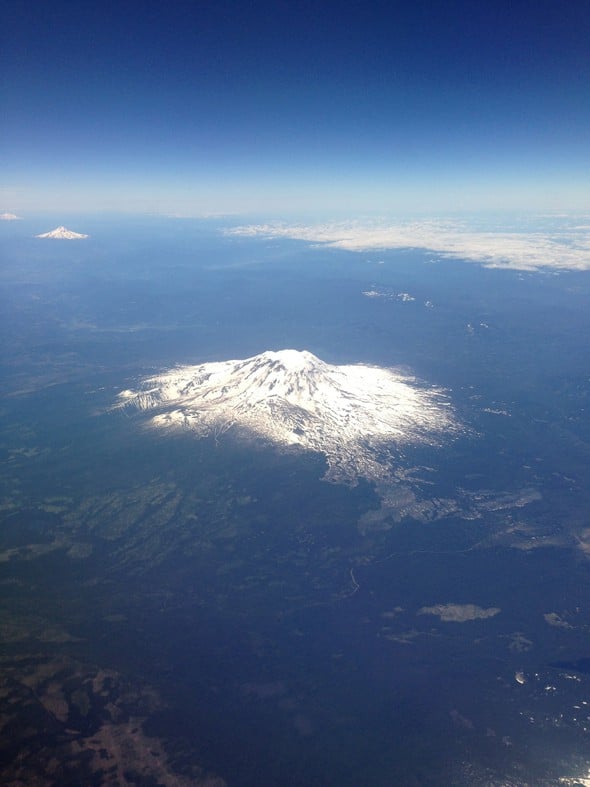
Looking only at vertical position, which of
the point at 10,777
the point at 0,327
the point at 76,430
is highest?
the point at 0,327

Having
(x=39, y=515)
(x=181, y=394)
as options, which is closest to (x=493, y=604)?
(x=39, y=515)

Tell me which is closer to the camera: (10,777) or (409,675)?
(10,777)

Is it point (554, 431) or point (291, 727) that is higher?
point (554, 431)

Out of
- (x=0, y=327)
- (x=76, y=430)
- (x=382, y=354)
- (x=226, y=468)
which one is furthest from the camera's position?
(x=0, y=327)

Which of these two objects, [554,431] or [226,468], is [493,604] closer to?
[226,468]

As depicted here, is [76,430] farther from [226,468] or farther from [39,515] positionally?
[226,468]

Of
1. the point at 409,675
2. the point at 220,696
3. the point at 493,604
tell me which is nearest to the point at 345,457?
the point at 493,604

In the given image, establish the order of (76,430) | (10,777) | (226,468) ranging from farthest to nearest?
1. (76,430)
2. (226,468)
3. (10,777)
